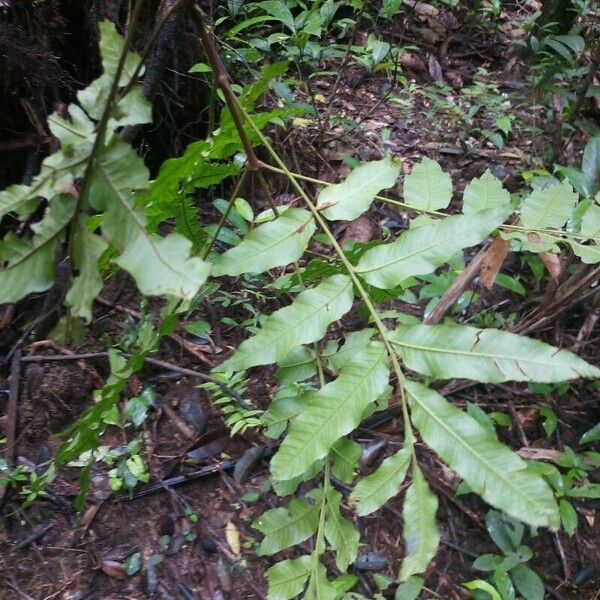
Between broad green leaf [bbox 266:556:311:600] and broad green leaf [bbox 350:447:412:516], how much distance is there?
25 centimetres

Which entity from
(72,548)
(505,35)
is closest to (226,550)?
(72,548)

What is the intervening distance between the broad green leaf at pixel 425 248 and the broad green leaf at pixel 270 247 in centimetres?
10

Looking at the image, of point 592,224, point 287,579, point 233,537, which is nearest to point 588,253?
point 592,224

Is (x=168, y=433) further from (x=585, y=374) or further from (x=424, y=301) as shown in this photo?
(x=585, y=374)

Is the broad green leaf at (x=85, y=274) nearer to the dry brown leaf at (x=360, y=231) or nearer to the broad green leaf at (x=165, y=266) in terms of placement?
the broad green leaf at (x=165, y=266)

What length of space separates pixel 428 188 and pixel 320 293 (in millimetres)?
355

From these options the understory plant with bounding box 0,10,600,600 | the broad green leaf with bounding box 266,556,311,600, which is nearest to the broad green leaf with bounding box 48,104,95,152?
the understory plant with bounding box 0,10,600,600

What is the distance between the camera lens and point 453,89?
346 cm

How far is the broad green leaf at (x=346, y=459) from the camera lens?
100 cm

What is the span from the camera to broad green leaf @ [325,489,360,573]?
93 cm

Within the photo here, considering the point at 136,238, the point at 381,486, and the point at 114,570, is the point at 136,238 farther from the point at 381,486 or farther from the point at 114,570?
the point at 114,570

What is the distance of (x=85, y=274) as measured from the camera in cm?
69

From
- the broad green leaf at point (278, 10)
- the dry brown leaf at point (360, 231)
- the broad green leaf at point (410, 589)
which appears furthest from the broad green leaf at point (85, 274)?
the broad green leaf at point (278, 10)

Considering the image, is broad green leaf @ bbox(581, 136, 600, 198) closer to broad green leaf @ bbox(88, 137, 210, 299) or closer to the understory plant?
the understory plant
